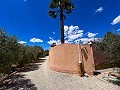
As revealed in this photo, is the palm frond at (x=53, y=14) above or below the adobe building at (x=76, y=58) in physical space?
above

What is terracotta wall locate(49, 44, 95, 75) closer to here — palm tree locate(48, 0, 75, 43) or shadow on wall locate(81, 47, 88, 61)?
shadow on wall locate(81, 47, 88, 61)

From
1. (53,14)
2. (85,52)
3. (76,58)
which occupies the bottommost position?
(76,58)

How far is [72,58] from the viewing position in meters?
15.4

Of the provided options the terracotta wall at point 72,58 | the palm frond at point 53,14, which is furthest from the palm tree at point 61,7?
the terracotta wall at point 72,58

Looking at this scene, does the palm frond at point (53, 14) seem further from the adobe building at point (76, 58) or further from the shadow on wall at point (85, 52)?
the shadow on wall at point (85, 52)

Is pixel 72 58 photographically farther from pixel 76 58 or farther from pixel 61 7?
pixel 61 7

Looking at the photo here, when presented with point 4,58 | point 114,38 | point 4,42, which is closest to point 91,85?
point 114,38

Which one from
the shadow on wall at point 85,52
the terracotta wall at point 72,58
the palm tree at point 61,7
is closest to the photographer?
the terracotta wall at point 72,58

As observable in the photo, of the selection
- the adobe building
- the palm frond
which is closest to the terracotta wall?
the adobe building

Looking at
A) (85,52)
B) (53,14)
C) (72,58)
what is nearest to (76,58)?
(72,58)

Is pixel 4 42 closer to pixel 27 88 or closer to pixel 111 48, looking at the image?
pixel 27 88

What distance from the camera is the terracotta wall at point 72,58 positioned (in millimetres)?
14562

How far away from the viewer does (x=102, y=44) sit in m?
11.4

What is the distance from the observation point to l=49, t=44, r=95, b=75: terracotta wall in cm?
1456
